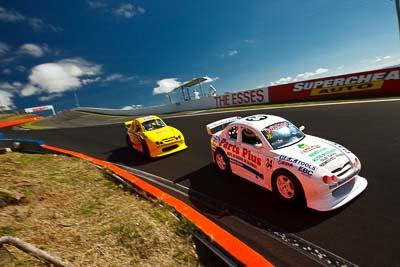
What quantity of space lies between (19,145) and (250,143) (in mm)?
11600

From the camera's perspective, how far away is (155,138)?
8766 millimetres

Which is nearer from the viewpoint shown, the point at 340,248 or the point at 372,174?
the point at 340,248

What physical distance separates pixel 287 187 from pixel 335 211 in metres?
0.87

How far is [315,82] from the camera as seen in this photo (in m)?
17.0

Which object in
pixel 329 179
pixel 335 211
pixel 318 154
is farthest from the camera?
pixel 318 154

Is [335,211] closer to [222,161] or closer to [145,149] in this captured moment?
[222,161]

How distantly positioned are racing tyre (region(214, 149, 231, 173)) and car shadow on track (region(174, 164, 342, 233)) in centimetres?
16

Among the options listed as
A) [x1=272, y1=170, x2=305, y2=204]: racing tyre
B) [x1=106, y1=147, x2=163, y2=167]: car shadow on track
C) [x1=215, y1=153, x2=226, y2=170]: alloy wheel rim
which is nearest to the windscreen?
[x1=272, y1=170, x2=305, y2=204]: racing tyre

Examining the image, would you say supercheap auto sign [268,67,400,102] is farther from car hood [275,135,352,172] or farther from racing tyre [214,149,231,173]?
racing tyre [214,149,231,173]

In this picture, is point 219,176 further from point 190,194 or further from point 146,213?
point 146,213

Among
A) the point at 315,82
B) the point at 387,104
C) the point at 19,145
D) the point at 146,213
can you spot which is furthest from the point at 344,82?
the point at 19,145

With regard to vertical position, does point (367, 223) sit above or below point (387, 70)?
below

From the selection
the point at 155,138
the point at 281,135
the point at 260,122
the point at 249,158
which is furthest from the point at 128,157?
the point at 281,135

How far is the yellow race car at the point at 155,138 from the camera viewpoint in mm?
8680
